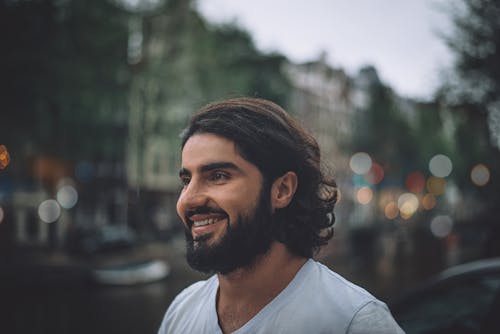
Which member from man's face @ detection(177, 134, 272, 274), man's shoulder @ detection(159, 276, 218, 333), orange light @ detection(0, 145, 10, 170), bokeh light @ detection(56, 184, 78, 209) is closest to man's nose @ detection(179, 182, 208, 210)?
man's face @ detection(177, 134, 272, 274)

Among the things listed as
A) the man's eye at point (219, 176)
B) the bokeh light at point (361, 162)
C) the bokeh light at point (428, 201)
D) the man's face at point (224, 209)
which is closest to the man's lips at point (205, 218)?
the man's face at point (224, 209)

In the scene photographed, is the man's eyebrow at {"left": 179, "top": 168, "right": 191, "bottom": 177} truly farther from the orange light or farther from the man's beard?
the orange light

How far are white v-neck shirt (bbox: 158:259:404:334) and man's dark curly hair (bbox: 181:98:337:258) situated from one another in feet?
0.52

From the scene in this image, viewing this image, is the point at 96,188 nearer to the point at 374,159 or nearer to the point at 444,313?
the point at 374,159

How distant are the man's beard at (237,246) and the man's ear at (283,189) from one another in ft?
0.25

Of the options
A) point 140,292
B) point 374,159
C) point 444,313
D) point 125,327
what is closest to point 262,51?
point 374,159

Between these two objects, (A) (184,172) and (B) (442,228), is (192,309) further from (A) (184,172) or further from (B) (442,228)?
(B) (442,228)

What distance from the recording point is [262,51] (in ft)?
129

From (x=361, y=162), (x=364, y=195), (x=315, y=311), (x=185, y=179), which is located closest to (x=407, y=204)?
(x=364, y=195)

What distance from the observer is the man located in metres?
1.98

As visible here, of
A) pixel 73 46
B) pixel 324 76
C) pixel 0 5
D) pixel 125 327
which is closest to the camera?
pixel 125 327

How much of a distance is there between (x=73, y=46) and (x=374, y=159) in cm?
3780

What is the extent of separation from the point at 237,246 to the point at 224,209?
146 millimetres

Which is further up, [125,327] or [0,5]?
[0,5]
